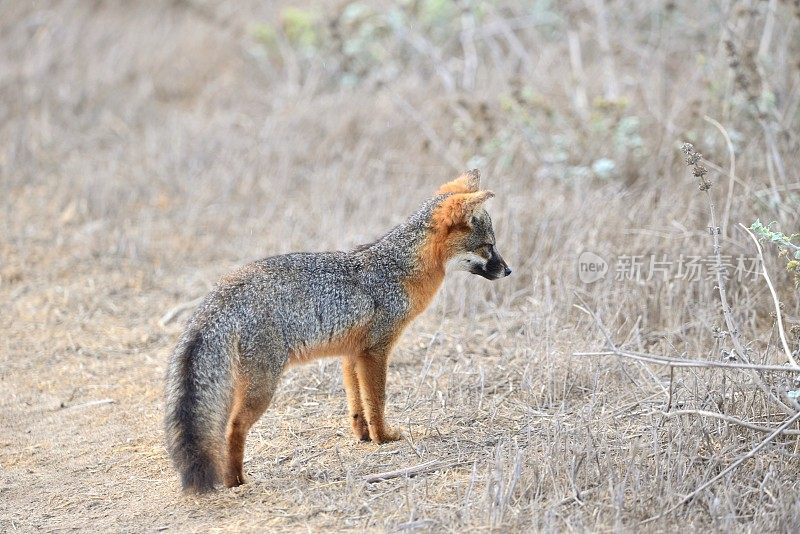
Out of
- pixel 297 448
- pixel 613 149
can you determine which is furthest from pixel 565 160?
pixel 297 448

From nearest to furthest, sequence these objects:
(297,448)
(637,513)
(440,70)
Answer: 1. (637,513)
2. (297,448)
3. (440,70)

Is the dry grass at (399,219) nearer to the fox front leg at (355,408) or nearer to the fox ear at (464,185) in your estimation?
the fox front leg at (355,408)

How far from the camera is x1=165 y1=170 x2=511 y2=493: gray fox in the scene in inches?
193

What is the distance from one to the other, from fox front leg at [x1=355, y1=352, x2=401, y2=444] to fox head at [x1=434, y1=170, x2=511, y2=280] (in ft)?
2.42

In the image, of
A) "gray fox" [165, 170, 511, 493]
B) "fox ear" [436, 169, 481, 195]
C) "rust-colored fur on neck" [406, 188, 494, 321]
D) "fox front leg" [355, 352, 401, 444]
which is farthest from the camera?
"fox ear" [436, 169, 481, 195]

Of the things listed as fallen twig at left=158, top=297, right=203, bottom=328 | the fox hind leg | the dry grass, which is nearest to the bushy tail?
the fox hind leg

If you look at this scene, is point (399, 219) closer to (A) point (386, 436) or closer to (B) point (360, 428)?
(B) point (360, 428)

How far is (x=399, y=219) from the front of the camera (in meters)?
9.70

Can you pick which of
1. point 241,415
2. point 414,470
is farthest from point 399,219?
point 241,415

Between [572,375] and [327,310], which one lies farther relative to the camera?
[572,375]

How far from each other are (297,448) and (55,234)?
17.5 feet

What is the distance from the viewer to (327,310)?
5605 mm

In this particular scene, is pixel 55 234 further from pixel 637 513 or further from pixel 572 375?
pixel 637 513

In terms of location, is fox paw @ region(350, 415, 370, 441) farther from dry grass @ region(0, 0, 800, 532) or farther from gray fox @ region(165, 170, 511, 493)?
dry grass @ region(0, 0, 800, 532)
